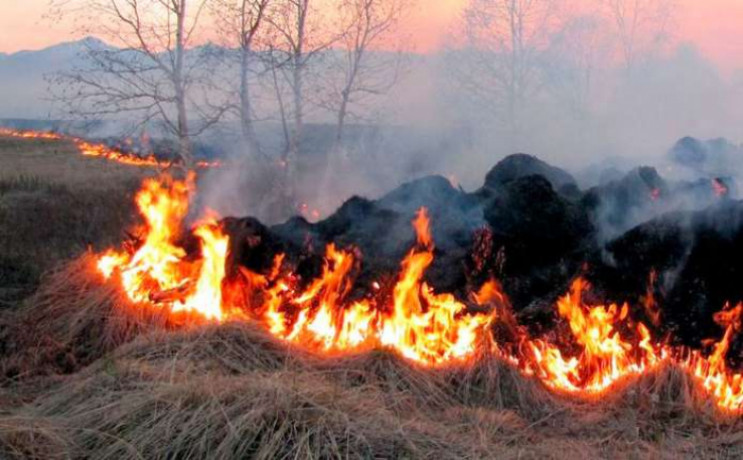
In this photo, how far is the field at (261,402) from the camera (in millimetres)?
4293

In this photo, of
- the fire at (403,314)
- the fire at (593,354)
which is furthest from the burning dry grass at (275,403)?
the fire at (593,354)

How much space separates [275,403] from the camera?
445 centimetres

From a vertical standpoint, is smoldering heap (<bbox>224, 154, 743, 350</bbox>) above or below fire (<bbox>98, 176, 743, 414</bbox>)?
above

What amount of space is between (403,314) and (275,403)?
2.52m

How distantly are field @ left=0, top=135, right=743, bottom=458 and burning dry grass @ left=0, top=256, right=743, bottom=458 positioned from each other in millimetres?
11

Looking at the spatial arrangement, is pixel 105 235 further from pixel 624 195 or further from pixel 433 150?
pixel 433 150

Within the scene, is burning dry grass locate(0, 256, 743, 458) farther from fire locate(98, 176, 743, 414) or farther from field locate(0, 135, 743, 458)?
fire locate(98, 176, 743, 414)

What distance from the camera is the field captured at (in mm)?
4293

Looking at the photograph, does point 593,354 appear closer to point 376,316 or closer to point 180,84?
point 376,316

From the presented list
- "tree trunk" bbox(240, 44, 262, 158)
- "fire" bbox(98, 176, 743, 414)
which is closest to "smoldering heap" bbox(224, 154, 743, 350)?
"fire" bbox(98, 176, 743, 414)

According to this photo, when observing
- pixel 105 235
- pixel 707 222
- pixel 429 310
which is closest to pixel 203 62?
pixel 105 235

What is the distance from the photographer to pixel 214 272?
24.8 ft

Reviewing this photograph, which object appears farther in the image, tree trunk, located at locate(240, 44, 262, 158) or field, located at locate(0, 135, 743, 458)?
tree trunk, located at locate(240, 44, 262, 158)

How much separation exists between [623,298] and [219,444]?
13.7ft
